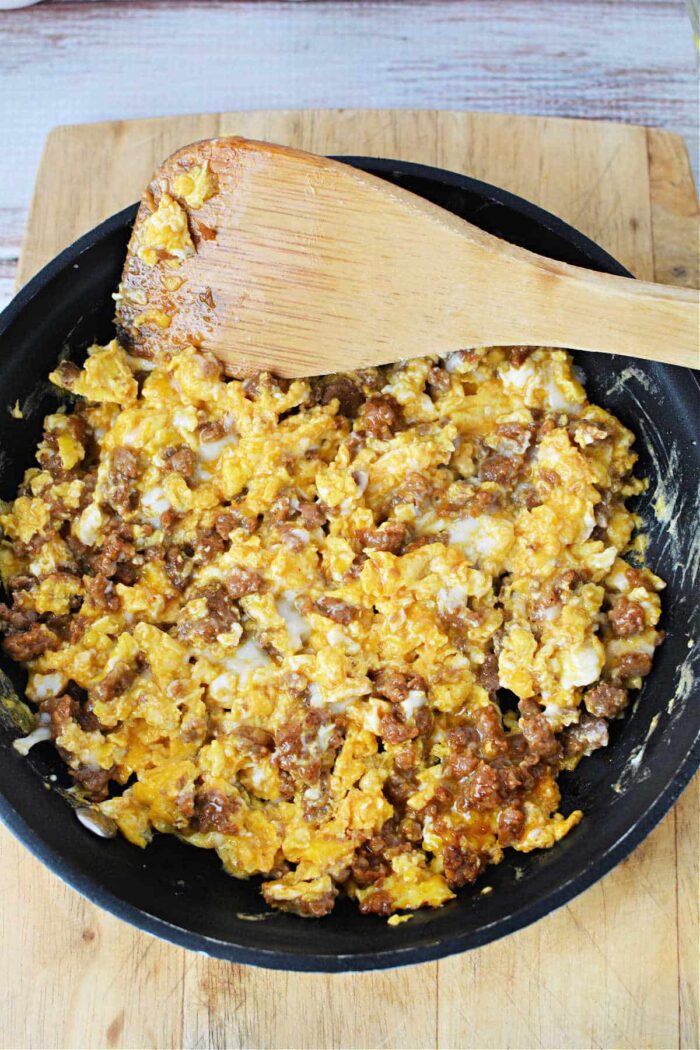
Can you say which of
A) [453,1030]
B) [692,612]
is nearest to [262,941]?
[453,1030]

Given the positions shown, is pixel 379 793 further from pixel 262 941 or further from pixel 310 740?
pixel 262 941

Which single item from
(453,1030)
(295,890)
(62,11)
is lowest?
(453,1030)

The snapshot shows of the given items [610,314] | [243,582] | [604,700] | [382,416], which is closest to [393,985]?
[604,700]

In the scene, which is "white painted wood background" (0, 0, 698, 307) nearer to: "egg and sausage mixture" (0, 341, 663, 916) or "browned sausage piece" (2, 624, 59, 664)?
"egg and sausage mixture" (0, 341, 663, 916)

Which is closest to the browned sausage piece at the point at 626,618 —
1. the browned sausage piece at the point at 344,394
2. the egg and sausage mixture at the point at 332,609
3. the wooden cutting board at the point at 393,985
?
the egg and sausage mixture at the point at 332,609

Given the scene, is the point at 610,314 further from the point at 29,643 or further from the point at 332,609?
the point at 29,643

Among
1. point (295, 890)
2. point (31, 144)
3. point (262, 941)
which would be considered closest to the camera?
point (262, 941)
